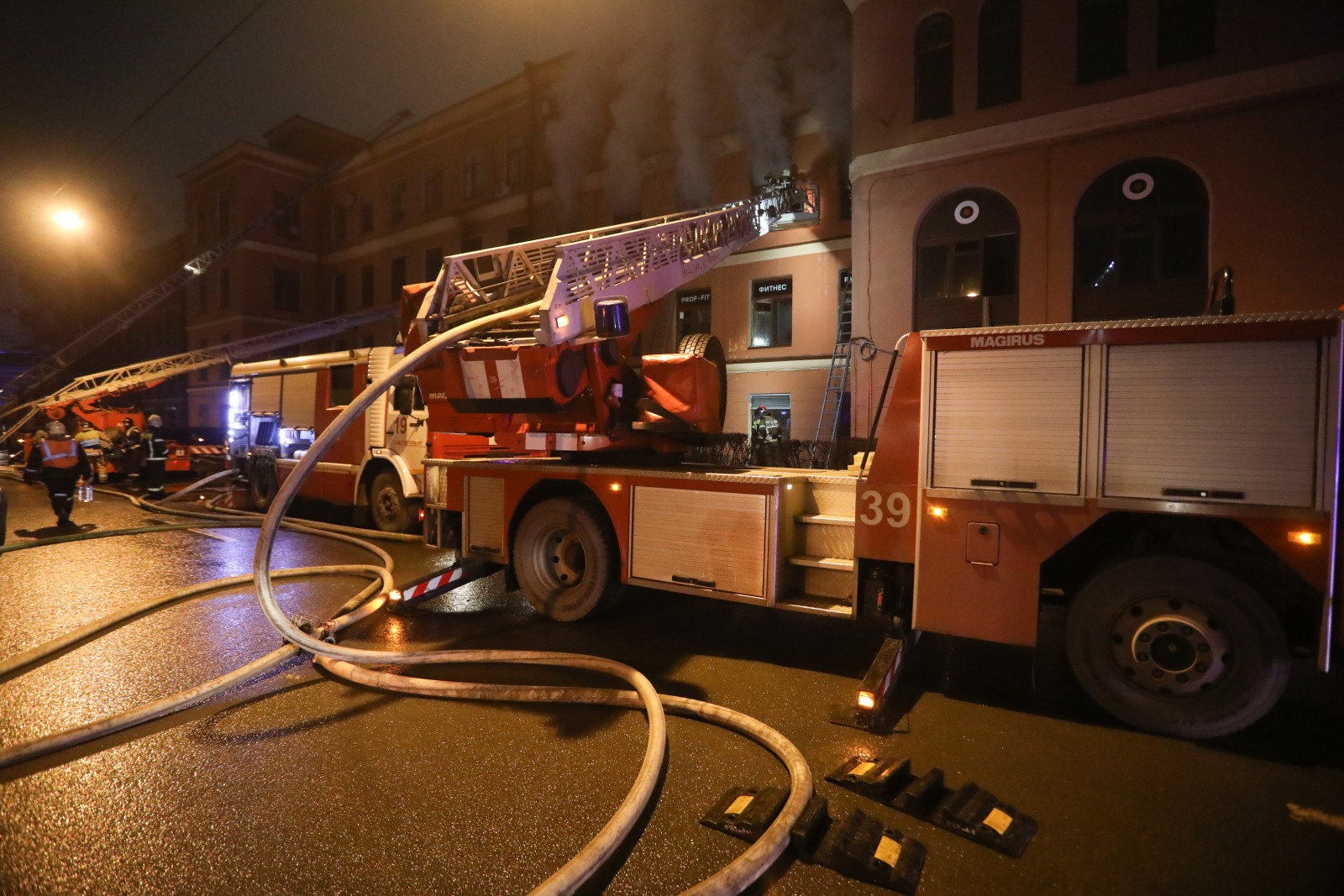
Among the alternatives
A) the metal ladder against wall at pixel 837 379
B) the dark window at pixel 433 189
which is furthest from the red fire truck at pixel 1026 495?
the dark window at pixel 433 189

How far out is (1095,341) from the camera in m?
3.82

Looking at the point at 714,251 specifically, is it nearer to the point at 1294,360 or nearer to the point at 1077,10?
the point at 1294,360

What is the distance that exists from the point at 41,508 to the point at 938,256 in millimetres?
17654

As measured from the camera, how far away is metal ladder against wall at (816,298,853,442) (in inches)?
583

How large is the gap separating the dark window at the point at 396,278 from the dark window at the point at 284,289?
7.03 m

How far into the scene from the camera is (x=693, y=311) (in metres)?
18.8

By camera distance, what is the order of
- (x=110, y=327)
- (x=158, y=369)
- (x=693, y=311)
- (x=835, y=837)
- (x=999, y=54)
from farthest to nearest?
(x=110, y=327), (x=158, y=369), (x=693, y=311), (x=999, y=54), (x=835, y=837)

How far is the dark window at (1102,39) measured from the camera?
1168cm

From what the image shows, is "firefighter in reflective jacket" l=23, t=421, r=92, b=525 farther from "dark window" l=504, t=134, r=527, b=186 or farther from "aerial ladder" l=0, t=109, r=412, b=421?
"aerial ladder" l=0, t=109, r=412, b=421

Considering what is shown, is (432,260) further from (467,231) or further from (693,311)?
(693,311)

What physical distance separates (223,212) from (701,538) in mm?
37030

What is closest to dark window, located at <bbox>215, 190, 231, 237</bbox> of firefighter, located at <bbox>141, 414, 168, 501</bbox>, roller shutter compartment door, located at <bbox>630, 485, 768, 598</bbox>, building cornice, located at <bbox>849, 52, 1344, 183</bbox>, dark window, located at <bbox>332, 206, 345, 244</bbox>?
dark window, located at <bbox>332, 206, 345, 244</bbox>

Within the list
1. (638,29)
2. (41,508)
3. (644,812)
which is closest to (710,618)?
(644,812)

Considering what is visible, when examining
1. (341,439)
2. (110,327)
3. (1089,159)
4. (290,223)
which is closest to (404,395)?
(341,439)
